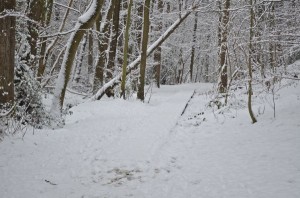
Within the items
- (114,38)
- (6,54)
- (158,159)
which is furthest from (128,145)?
(114,38)

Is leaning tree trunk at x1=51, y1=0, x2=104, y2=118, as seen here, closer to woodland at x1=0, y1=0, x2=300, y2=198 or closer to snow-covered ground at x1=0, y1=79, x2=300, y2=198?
woodland at x1=0, y1=0, x2=300, y2=198

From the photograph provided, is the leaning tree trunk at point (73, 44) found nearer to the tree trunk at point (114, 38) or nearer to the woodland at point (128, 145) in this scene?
the woodland at point (128, 145)

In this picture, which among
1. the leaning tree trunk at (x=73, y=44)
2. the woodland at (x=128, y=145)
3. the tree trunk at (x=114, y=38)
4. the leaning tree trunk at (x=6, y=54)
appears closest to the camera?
the woodland at (x=128, y=145)

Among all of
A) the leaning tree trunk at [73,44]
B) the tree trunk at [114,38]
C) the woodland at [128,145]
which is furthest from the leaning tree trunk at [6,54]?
the tree trunk at [114,38]

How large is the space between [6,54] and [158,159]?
13.3 ft

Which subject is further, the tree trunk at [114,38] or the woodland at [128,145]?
the tree trunk at [114,38]

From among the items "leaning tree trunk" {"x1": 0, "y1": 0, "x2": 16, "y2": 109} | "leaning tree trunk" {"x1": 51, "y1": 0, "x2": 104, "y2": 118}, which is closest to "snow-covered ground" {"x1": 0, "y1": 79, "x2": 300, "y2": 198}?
"leaning tree trunk" {"x1": 51, "y1": 0, "x2": 104, "y2": 118}

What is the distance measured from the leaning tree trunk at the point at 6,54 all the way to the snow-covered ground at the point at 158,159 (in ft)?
3.49

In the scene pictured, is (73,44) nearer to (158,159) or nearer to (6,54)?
(6,54)

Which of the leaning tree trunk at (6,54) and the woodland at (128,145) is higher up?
the leaning tree trunk at (6,54)

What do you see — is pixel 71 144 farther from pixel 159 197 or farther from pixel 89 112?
pixel 89 112

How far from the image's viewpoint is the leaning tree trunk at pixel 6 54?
6.55m

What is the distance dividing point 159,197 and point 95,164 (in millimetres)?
1753

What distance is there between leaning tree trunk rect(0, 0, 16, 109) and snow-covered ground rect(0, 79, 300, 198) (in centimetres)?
106
